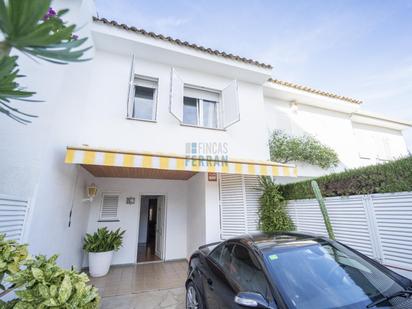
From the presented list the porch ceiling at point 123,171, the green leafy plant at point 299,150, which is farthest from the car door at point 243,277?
the green leafy plant at point 299,150

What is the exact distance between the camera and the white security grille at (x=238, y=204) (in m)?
11.1

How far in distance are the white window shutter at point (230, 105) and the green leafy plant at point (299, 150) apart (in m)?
4.03

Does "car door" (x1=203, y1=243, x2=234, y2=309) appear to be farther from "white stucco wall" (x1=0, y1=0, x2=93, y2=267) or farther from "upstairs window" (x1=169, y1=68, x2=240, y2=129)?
"upstairs window" (x1=169, y1=68, x2=240, y2=129)

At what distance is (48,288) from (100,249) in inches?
339

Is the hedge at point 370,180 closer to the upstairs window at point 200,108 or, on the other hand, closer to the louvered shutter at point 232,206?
the louvered shutter at point 232,206

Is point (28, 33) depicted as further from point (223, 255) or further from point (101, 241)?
point (101, 241)

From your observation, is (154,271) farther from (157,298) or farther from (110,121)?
(110,121)

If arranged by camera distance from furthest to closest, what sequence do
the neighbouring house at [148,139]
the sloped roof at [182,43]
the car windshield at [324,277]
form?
1. the sloped roof at [182,43]
2. the neighbouring house at [148,139]
3. the car windshield at [324,277]

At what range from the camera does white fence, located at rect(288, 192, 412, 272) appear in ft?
19.6

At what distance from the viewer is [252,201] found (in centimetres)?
1156

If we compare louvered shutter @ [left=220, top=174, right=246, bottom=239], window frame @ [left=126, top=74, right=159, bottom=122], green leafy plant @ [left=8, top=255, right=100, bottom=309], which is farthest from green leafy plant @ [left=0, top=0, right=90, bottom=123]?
louvered shutter @ [left=220, top=174, right=246, bottom=239]

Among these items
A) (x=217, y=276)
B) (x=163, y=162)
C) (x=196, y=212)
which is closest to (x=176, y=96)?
(x=163, y=162)

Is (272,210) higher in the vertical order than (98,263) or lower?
higher

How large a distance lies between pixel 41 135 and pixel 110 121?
4.17 m
